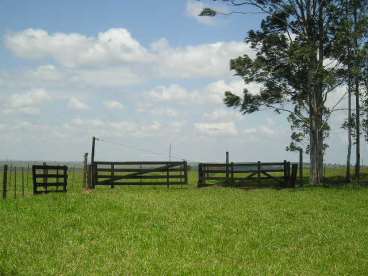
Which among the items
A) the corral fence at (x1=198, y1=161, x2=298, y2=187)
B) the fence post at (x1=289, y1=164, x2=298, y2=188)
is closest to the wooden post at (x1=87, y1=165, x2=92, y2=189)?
the corral fence at (x1=198, y1=161, x2=298, y2=187)

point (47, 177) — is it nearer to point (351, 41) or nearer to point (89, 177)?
point (89, 177)

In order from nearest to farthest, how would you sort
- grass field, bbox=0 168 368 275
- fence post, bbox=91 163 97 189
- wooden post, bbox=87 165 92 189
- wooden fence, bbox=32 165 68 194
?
grass field, bbox=0 168 368 275 → wooden fence, bbox=32 165 68 194 → wooden post, bbox=87 165 92 189 → fence post, bbox=91 163 97 189

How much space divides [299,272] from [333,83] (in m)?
26.4

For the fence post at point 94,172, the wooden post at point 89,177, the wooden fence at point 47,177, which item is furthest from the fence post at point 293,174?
the wooden fence at point 47,177

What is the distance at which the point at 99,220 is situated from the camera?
15.6 m

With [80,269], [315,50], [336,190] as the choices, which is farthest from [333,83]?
[80,269]

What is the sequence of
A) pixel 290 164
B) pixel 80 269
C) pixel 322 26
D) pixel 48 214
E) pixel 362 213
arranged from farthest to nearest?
pixel 322 26
pixel 290 164
pixel 362 213
pixel 48 214
pixel 80 269

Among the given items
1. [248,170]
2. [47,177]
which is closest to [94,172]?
[47,177]

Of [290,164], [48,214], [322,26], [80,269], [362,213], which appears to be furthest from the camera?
[322,26]

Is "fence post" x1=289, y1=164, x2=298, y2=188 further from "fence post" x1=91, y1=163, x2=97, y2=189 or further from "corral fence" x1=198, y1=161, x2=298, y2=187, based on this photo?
"fence post" x1=91, y1=163, x2=97, y2=189

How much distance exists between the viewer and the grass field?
10.4 m

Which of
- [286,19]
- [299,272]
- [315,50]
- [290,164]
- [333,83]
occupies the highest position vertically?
[286,19]

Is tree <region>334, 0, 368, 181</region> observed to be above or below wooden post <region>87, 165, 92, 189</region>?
above

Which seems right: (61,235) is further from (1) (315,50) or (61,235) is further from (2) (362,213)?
(1) (315,50)
